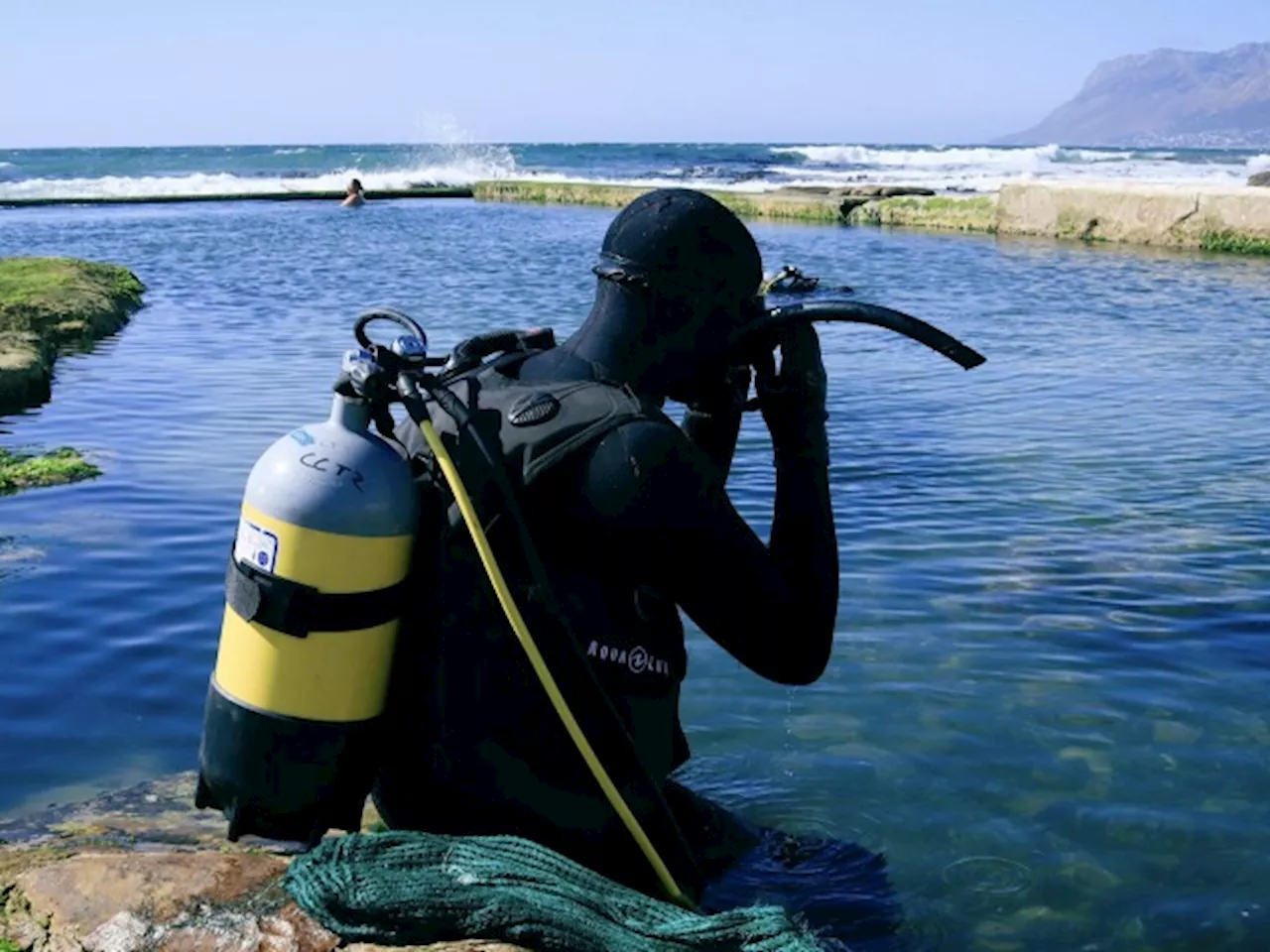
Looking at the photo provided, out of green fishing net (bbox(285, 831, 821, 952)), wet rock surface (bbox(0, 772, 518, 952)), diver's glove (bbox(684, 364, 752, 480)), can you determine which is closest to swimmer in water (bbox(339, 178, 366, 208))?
diver's glove (bbox(684, 364, 752, 480))

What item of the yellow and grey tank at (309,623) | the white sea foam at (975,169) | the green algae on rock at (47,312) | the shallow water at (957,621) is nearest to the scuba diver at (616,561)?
the yellow and grey tank at (309,623)

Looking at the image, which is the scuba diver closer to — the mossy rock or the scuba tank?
the scuba tank

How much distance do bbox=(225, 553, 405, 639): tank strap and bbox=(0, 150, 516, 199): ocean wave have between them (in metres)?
48.0

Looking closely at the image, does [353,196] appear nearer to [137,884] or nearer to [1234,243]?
[1234,243]

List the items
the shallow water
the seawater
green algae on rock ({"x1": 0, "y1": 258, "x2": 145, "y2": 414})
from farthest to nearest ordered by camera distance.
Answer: the seawater
green algae on rock ({"x1": 0, "y1": 258, "x2": 145, "y2": 414})
the shallow water

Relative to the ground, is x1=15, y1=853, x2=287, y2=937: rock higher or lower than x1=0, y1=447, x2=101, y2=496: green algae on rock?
higher

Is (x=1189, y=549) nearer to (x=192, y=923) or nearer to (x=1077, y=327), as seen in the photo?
(x=192, y=923)

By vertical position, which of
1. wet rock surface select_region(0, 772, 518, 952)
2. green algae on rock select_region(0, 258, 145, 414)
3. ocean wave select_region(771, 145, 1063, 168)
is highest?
ocean wave select_region(771, 145, 1063, 168)

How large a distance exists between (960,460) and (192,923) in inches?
297

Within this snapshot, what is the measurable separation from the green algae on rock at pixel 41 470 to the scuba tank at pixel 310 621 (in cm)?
633

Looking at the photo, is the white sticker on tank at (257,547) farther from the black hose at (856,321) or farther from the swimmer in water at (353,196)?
the swimmer in water at (353,196)

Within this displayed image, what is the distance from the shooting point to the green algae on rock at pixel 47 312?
11.5 metres

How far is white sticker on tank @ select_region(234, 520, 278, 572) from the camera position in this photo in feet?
9.14

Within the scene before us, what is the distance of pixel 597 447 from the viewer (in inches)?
112
